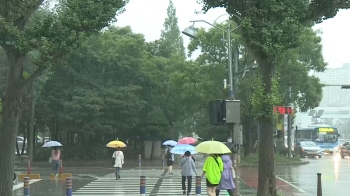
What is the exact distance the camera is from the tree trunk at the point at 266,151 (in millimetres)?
16406

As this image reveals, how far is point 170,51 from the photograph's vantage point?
57.6m

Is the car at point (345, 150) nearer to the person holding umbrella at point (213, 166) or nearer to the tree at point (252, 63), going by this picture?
the tree at point (252, 63)

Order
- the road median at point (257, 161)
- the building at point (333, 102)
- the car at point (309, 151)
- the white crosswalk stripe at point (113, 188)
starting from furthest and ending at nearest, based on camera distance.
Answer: the building at point (333, 102), the car at point (309, 151), the road median at point (257, 161), the white crosswalk stripe at point (113, 188)

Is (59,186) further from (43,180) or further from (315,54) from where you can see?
(315,54)

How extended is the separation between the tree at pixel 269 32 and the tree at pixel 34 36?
3.80 metres

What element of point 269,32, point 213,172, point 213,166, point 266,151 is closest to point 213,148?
point 213,166

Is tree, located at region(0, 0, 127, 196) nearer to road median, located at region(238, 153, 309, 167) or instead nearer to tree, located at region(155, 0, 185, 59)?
road median, located at region(238, 153, 309, 167)

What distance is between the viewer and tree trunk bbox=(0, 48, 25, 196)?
15.4 meters

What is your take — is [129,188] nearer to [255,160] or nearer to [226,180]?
[226,180]

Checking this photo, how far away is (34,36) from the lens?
15211mm

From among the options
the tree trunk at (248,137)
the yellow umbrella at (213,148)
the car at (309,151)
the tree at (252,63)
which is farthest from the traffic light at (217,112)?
the car at (309,151)

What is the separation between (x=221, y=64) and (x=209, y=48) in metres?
1.71

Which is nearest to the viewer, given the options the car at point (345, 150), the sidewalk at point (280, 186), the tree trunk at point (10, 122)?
the tree trunk at point (10, 122)

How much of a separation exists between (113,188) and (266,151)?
343 inches
